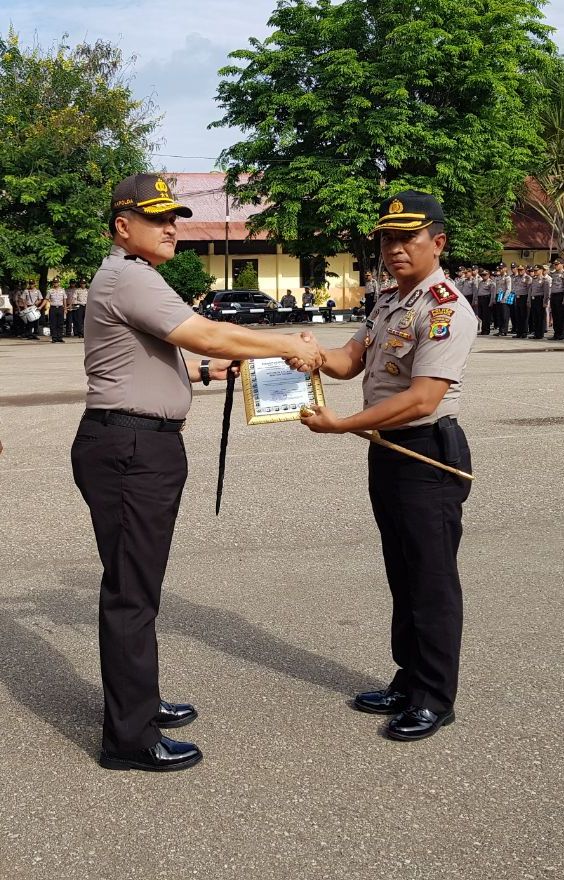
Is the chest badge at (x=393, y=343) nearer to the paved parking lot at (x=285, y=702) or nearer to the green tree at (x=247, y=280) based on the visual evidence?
the paved parking lot at (x=285, y=702)

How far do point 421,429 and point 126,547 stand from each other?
114 cm

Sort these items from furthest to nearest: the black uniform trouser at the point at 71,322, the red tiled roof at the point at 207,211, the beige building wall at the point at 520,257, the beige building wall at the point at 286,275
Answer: the beige building wall at the point at 520,257, the beige building wall at the point at 286,275, the red tiled roof at the point at 207,211, the black uniform trouser at the point at 71,322

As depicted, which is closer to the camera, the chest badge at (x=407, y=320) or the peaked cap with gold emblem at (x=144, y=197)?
the peaked cap with gold emblem at (x=144, y=197)

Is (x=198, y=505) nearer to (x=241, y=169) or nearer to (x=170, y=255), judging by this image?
(x=170, y=255)

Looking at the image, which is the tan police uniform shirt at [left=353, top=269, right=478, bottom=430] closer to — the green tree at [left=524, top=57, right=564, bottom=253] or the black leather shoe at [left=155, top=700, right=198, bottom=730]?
the black leather shoe at [left=155, top=700, right=198, bottom=730]

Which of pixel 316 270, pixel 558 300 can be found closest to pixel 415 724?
pixel 558 300

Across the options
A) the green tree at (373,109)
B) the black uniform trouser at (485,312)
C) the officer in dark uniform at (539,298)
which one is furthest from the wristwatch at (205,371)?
the green tree at (373,109)

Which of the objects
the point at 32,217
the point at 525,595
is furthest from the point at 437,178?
the point at 525,595

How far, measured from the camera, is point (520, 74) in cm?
4272

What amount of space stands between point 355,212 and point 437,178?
12.3 ft

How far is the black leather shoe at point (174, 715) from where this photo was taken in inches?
157

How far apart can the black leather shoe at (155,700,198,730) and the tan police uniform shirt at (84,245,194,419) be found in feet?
3.73

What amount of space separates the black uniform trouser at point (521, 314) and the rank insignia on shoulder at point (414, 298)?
1073 inches

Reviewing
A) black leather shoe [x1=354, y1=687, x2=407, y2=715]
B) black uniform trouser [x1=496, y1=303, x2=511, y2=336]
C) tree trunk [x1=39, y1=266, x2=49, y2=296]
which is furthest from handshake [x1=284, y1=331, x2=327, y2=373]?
tree trunk [x1=39, y1=266, x2=49, y2=296]
